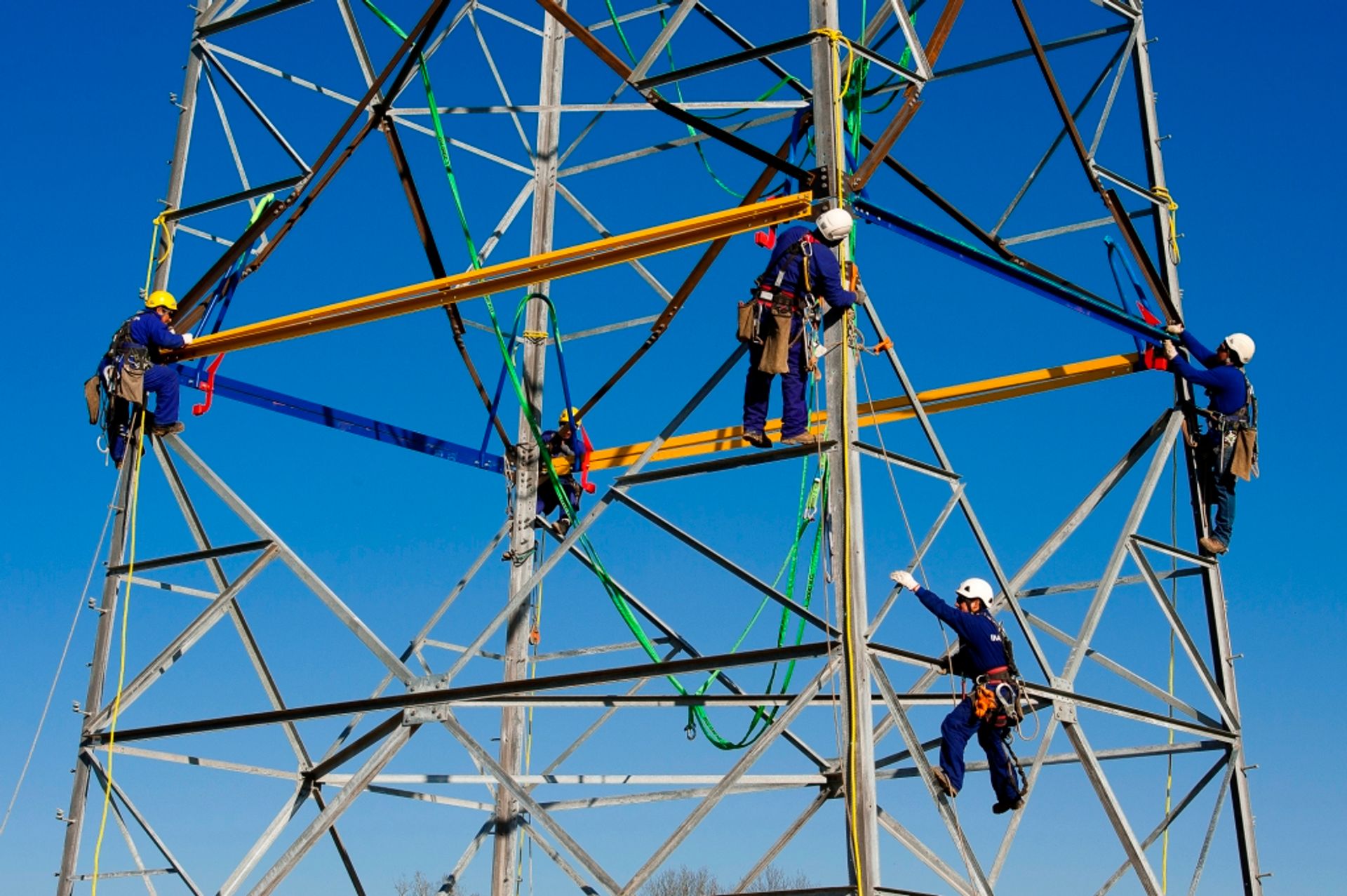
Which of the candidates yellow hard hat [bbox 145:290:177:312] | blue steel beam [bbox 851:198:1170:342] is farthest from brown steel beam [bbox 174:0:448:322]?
blue steel beam [bbox 851:198:1170:342]

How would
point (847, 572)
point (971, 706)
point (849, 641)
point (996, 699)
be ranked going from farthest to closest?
point (971, 706), point (996, 699), point (847, 572), point (849, 641)

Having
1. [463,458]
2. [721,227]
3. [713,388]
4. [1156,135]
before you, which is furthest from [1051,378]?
[463,458]

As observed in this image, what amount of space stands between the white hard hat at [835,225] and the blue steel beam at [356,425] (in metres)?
6.67

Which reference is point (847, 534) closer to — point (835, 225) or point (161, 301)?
point (835, 225)

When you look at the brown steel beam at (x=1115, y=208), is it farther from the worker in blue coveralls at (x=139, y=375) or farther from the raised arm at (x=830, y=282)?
the worker in blue coveralls at (x=139, y=375)

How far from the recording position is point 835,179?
14.1 m

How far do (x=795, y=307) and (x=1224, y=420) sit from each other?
5581 millimetres

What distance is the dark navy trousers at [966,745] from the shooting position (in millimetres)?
14445

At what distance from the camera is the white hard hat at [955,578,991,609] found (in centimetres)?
1561

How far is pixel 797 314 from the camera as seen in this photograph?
14.3 meters

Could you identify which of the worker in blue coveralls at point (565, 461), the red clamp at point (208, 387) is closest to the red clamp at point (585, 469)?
the worker in blue coveralls at point (565, 461)

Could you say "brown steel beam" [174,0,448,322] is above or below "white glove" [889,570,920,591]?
above

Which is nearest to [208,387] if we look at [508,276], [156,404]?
[156,404]

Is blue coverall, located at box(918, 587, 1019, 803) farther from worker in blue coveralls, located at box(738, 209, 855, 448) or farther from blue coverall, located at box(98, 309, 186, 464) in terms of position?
blue coverall, located at box(98, 309, 186, 464)
